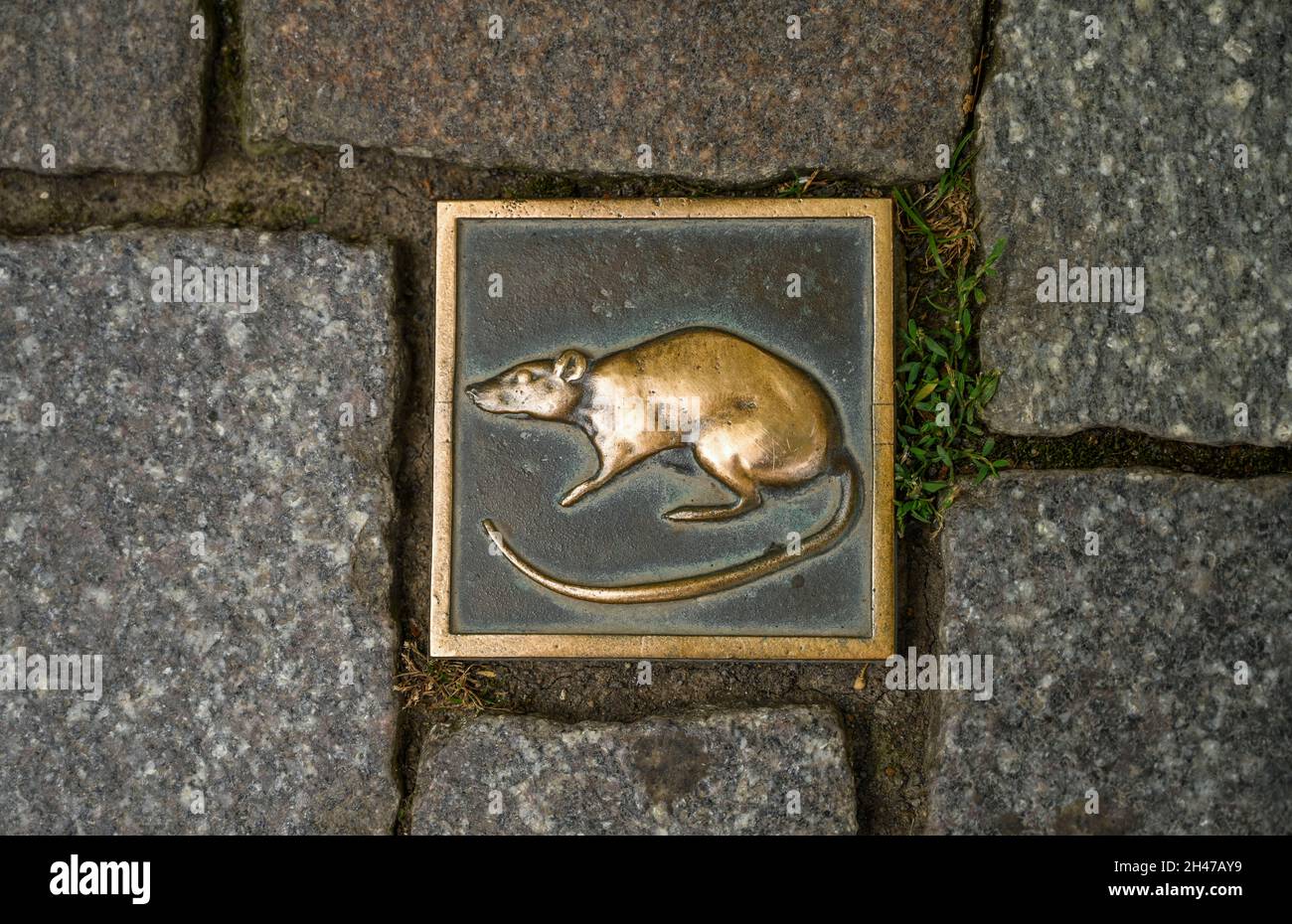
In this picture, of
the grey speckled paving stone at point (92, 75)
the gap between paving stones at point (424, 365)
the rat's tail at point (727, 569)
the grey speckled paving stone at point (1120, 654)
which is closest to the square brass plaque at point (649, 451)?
the rat's tail at point (727, 569)

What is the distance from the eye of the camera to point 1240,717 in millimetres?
1890

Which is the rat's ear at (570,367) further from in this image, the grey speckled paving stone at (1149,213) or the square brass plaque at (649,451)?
the grey speckled paving stone at (1149,213)

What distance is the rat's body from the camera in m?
1.85

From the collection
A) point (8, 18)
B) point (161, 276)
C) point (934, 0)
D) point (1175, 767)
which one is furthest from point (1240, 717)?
point (8, 18)

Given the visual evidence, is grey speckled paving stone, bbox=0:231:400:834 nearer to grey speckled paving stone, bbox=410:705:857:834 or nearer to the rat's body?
grey speckled paving stone, bbox=410:705:857:834

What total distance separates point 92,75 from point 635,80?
1167 mm

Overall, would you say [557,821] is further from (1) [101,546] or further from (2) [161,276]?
(2) [161,276]

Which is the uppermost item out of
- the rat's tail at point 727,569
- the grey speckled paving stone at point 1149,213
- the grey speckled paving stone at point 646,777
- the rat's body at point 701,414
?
the grey speckled paving stone at point 1149,213

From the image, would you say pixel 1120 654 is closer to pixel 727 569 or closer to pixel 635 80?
pixel 727 569

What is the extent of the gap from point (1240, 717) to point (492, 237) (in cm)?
185

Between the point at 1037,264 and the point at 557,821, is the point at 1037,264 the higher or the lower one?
the higher one

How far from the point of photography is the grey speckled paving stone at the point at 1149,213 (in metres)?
1.91

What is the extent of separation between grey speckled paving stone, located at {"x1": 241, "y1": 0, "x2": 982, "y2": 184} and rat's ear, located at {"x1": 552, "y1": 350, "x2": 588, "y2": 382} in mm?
444

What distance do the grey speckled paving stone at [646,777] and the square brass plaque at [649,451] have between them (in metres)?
0.17
